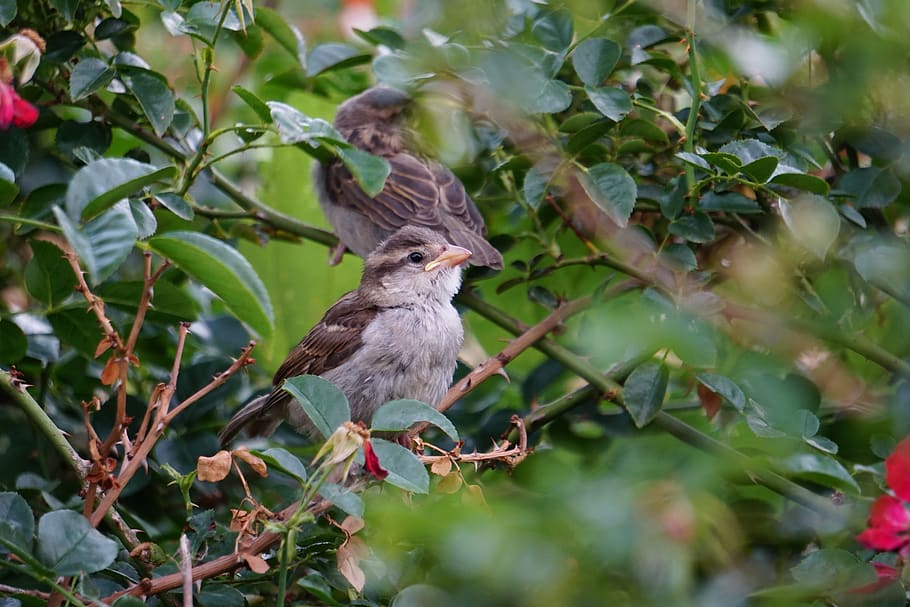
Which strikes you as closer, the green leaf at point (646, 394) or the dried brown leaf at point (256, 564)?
the dried brown leaf at point (256, 564)

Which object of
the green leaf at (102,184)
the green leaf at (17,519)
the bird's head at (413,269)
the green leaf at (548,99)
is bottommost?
the bird's head at (413,269)

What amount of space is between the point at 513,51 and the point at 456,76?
0.47 ft

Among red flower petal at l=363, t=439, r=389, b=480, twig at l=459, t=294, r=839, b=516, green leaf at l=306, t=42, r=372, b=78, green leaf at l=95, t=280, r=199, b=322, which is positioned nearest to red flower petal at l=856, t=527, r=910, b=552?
twig at l=459, t=294, r=839, b=516

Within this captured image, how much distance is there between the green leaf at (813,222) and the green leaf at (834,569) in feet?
1.63

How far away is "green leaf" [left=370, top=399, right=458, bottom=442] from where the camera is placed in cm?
141

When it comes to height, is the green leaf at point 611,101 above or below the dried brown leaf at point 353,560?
above

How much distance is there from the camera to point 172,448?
7.61 feet

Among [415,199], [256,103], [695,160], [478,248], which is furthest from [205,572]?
[415,199]

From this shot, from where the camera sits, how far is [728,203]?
2113mm

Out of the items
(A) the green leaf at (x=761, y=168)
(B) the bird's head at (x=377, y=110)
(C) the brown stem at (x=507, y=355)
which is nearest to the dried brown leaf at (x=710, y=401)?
(C) the brown stem at (x=507, y=355)

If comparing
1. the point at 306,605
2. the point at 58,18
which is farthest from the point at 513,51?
the point at 306,605

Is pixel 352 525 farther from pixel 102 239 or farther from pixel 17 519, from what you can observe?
pixel 102 239

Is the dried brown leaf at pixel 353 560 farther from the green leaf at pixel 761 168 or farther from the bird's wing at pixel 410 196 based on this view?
the bird's wing at pixel 410 196

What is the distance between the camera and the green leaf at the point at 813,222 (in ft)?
5.83
